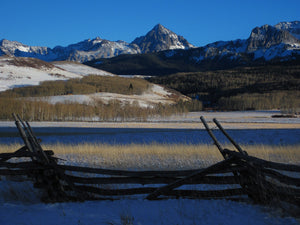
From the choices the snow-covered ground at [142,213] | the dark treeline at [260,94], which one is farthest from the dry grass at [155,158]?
the dark treeline at [260,94]

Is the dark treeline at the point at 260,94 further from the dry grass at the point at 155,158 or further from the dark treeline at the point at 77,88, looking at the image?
the dry grass at the point at 155,158

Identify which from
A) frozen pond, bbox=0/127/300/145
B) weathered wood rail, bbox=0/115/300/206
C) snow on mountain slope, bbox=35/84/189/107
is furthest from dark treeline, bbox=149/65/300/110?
weathered wood rail, bbox=0/115/300/206

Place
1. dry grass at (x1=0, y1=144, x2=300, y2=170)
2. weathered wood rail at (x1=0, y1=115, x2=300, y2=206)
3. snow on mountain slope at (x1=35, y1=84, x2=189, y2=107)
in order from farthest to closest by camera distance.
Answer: snow on mountain slope at (x1=35, y1=84, x2=189, y2=107), dry grass at (x1=0, y1=144, x2=300, y2=170), weathered wood rail at (x1=0, y1=115, x2=300, y2=206)

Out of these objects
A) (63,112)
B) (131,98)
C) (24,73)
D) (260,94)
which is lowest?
(63,112)

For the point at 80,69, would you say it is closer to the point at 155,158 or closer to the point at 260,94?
the point at 260,94

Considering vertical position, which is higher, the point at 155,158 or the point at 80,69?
the point at 80,69

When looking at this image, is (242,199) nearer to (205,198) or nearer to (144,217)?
(205,198)

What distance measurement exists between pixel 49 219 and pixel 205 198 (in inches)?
132

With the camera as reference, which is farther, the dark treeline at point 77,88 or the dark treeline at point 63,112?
the dark treeline at point 77,88

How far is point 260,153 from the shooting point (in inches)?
505

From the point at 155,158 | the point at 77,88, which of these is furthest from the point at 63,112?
the point at 155,158

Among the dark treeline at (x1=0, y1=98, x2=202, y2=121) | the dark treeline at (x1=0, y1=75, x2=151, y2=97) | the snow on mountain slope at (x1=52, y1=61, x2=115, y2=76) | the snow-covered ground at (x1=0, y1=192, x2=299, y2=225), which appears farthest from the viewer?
the snow on mountain slope at (x1=52, y1=61, x2=115, y2=76)

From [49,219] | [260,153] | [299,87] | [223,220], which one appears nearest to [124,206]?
[49,219]

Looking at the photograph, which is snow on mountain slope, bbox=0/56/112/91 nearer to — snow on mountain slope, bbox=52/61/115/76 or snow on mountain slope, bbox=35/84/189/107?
snow on mountain slope, bbox=35/84/189/107
